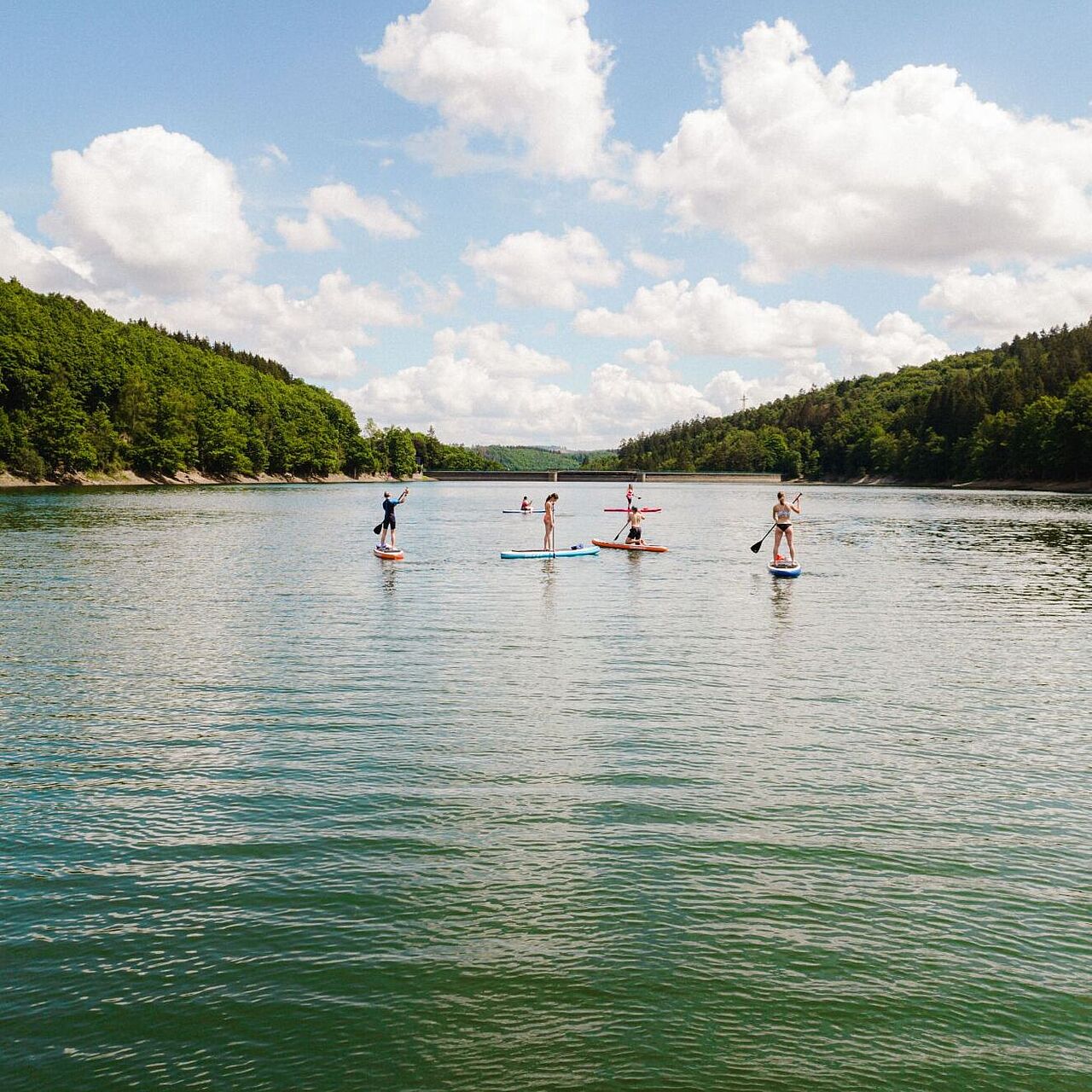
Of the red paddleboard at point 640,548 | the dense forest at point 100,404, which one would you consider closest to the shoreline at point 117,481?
the dense forest at point 100,404

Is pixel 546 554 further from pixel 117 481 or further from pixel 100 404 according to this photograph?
pixel 100 404

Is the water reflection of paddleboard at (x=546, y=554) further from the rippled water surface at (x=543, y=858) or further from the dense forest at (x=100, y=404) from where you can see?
the dense forest at (x=100, y=404)

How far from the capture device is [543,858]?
997cm

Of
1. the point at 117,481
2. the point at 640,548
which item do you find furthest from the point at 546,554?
the point at 117,481

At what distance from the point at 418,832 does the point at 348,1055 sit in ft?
13.1

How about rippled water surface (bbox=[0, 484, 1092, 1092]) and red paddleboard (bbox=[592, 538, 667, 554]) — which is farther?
red paddleboard (bbox=[592, 538, 667, 554])

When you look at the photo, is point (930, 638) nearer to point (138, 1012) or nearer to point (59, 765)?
point (59, 765)

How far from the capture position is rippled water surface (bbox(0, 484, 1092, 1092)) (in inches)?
270

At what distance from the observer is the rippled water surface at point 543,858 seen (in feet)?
22.5

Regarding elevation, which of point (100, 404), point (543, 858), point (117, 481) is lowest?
point (543, 858)

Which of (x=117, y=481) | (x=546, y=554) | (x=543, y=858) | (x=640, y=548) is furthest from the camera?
(x=117, y=481)

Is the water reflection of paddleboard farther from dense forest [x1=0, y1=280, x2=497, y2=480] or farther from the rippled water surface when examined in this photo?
dense forest [x1=0, y1=280, x2=497, y2=480]

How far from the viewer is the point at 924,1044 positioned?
689cm

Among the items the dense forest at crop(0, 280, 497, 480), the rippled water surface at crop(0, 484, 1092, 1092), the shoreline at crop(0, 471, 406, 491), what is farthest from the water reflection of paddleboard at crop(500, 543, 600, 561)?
the dense forest at crop(0, 280, 497, 480)
